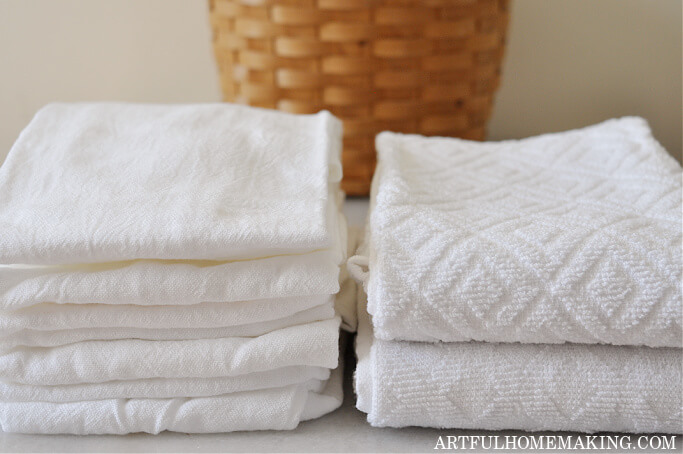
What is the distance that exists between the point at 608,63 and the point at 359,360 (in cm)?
67

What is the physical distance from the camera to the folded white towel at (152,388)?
0.46m

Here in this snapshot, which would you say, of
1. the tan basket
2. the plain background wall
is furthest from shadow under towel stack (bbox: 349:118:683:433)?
the plain background wall

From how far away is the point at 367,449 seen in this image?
1.48ft

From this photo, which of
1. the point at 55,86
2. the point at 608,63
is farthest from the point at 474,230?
the point at 55,86

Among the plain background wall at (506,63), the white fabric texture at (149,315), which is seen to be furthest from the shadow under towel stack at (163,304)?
the plain background wall at (506,63)

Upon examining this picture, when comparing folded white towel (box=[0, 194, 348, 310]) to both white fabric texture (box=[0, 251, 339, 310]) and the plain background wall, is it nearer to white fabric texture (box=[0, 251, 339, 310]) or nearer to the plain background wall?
white fabric texture (box=[0, 251, 339, 310])

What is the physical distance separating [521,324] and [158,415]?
256mm

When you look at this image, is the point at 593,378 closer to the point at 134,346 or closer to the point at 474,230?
the point at 474,230

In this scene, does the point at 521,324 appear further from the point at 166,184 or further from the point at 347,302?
the point at 166,184

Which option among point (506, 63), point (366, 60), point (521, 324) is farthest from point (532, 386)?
point (506, 63)

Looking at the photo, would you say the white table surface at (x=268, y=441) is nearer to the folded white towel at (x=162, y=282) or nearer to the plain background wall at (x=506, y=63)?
the folded white towel at (x=162, y=282)

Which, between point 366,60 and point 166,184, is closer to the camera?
point 166,184

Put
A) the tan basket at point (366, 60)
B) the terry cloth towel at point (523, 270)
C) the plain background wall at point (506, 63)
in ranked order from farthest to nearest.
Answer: the plain background wall at point (506, 63) → the tan basket at point (366, 60) → the terry cloth towel at point (523, 270)

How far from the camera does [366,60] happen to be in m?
0.71
